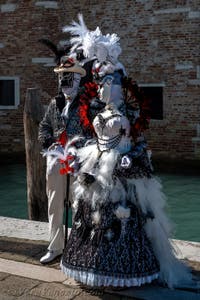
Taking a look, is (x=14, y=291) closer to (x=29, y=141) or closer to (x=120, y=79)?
(x=120, y=79)

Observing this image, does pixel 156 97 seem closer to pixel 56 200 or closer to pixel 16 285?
pixel 56 200

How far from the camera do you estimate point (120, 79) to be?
342 centimetres

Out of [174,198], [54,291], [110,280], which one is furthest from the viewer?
[174,198]

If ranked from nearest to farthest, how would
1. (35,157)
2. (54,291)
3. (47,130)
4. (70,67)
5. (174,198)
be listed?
(54,291) < (70,67) < (47,130) < (35,157) < (174,198)

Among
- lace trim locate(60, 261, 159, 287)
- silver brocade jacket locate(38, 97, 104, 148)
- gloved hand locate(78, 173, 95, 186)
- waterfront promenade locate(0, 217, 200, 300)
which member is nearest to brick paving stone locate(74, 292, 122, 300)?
waterfront promenade locate(0, 217, 200, 300)

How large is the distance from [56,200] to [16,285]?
2.32 ft

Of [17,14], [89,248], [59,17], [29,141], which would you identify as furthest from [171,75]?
[89,248]

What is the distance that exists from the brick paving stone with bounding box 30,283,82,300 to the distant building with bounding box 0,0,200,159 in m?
7.46

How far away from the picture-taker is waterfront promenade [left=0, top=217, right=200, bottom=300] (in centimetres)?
327

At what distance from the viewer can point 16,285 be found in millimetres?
3461

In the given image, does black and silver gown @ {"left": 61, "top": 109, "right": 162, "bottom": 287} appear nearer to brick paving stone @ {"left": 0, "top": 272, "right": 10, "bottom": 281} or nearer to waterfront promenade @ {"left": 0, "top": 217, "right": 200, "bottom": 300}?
waterfront promenade @ {"left": 0, "top": 217, "right": 200, "bottom": 300}

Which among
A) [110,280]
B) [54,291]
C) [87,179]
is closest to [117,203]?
[87,179]

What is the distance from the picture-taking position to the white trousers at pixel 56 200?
379 centimetres

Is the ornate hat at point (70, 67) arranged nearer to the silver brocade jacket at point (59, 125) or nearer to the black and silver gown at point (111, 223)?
the silver brocade jacket at point (59, 125)
